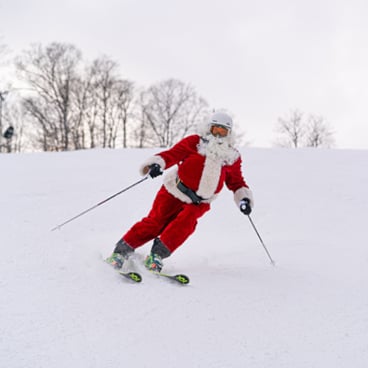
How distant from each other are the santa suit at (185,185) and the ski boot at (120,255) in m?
0.04

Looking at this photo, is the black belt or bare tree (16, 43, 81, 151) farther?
bare tree (16, 43, 81, 151)

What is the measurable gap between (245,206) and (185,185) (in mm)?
560

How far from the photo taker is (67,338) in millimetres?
2168

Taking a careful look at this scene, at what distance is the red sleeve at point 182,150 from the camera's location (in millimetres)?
3523

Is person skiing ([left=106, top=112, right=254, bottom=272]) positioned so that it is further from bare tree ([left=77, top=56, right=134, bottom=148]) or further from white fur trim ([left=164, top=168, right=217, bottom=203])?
bare tree ([left=77, top=56, right=134, bottom=148])

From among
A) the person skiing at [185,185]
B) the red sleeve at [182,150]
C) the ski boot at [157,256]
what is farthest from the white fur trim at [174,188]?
the ski boot at [157,256]

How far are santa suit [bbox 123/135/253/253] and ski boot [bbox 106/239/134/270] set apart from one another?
0.04 m

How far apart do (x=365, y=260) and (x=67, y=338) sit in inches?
103

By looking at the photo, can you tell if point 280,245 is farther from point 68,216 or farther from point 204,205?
point 68,216

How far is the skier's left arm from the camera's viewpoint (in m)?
3.66

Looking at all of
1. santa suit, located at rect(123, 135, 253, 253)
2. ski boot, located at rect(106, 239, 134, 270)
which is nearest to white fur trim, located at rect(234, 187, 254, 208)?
santa suit, located at rect(123, 135, 253, 253)

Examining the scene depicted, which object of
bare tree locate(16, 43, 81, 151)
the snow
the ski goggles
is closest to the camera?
the snow

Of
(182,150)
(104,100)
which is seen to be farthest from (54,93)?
(182,150)

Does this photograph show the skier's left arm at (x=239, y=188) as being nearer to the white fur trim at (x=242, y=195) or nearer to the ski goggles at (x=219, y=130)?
the white fur trim at (x=242, y=195)
